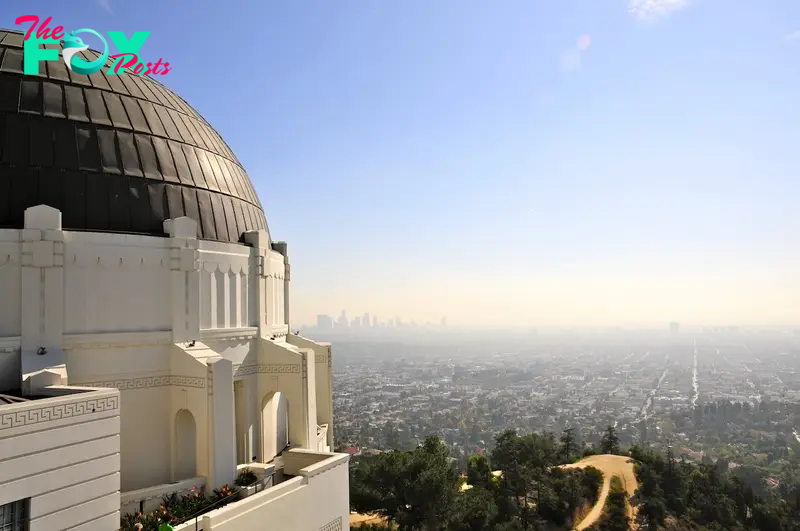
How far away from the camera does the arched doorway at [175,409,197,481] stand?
44.3ft

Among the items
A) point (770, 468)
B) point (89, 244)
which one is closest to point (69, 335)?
point (89, 244)

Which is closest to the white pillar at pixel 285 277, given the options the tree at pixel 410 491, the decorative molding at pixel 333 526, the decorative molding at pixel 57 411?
the decorative molding at pixel 333 526

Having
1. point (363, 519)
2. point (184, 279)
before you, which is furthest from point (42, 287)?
point (363, 519)

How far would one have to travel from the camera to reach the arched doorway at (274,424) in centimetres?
1653

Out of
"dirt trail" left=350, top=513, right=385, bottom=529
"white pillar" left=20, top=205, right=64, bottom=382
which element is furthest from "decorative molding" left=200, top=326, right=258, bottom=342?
"dirt trail" left=350, top=513, right=385, bottom=529

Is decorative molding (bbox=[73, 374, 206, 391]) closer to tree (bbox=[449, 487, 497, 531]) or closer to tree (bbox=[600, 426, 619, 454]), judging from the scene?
tree (bbox=[449, 487, 497, 531])

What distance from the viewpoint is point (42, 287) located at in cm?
1203

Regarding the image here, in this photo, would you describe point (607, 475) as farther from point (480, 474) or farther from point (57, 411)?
point (57, 411)

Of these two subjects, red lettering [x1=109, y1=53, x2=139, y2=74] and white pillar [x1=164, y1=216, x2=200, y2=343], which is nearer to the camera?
white pillar [x1=164, y1=216, x2=200, y2=343]

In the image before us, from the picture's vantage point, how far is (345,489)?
1523cm

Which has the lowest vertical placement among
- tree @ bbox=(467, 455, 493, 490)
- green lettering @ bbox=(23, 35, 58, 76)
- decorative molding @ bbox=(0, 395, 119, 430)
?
tree @ bbox=(467, 455, 493, 490)

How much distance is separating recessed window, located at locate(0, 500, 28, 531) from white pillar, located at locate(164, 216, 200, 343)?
18.8ft

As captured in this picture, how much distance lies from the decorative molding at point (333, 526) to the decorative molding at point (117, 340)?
611cm

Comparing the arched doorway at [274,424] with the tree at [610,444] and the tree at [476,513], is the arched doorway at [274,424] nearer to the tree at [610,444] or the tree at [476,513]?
the tree at [476,513]
